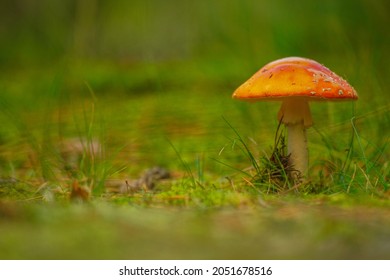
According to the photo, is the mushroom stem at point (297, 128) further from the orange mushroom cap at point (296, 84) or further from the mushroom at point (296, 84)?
the orange mushroom cap at point (296, 84)

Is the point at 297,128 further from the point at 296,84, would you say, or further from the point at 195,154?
the point at 195,154

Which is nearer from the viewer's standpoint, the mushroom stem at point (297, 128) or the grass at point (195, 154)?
the grass at point (195, 154)

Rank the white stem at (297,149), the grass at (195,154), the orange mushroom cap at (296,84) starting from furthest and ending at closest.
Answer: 1. the white stem at (297,149)
2. the orange mushroom cap at (296,84)
3. the grass at (195,154)

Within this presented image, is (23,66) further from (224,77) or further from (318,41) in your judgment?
(318,41)

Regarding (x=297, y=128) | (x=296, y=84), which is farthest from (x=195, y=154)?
(x=296, y=84)

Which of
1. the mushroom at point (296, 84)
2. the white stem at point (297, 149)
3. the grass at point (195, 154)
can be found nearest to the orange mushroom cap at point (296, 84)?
the mushroom at point (296, 84)

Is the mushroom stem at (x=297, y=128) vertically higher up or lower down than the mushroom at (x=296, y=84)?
Result: lower down

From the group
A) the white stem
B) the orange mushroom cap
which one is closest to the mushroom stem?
the white stem

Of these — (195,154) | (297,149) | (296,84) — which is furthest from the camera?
(195,154)
